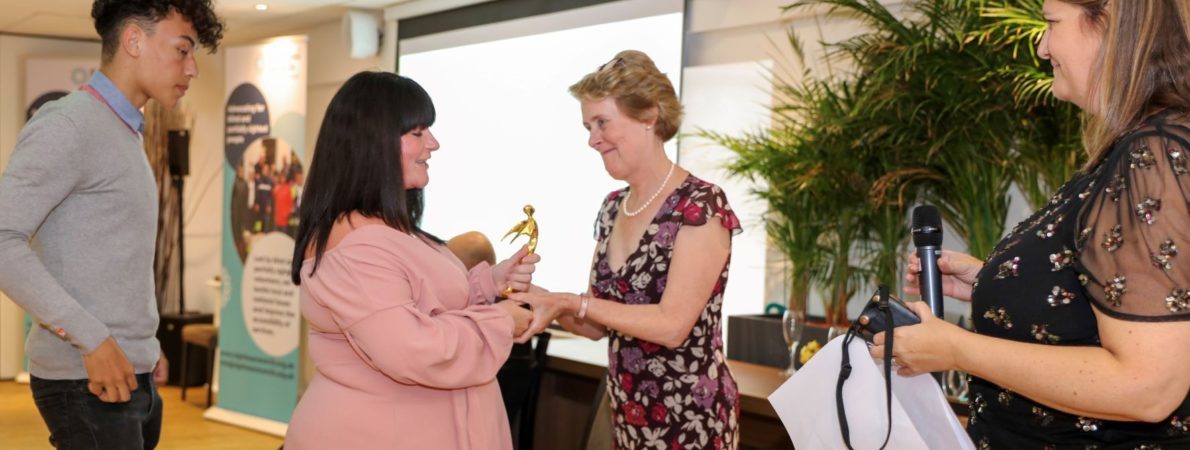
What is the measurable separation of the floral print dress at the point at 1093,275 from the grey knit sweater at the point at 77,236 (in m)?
1.70

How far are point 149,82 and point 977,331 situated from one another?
6.13ft

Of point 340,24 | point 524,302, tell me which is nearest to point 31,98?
point 340,24

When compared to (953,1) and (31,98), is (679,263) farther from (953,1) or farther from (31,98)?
(31,98)

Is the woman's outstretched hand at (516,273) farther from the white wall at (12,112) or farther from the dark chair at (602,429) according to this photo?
the white wall at (12,112)

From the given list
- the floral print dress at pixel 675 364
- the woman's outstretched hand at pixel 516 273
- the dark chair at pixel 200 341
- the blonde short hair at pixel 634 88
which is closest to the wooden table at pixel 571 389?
the floral print dress at pixel 675 364

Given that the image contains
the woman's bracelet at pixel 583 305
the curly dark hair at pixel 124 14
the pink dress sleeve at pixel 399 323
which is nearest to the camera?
the pink dress sleeve at pixel 399 323

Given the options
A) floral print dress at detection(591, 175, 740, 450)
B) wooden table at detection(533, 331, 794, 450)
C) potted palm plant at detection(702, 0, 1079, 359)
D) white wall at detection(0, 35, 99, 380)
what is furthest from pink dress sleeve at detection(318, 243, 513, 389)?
white wall at detection(0, 35, 99, 380)

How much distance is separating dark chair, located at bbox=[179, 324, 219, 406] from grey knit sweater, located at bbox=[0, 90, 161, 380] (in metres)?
5.93

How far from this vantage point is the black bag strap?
1.56 meters

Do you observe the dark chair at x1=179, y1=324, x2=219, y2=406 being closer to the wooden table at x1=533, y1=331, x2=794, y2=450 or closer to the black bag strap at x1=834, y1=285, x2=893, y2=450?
the wooden table at x1=533, y1=331, x2=794, y2=450

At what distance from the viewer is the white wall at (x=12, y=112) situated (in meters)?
9.54

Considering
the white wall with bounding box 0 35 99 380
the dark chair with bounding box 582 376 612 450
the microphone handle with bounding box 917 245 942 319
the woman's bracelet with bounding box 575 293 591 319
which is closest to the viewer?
the microphone handle with bounding box 917 245 942 319

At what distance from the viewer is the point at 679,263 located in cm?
240

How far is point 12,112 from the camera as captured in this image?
31.5 ft
